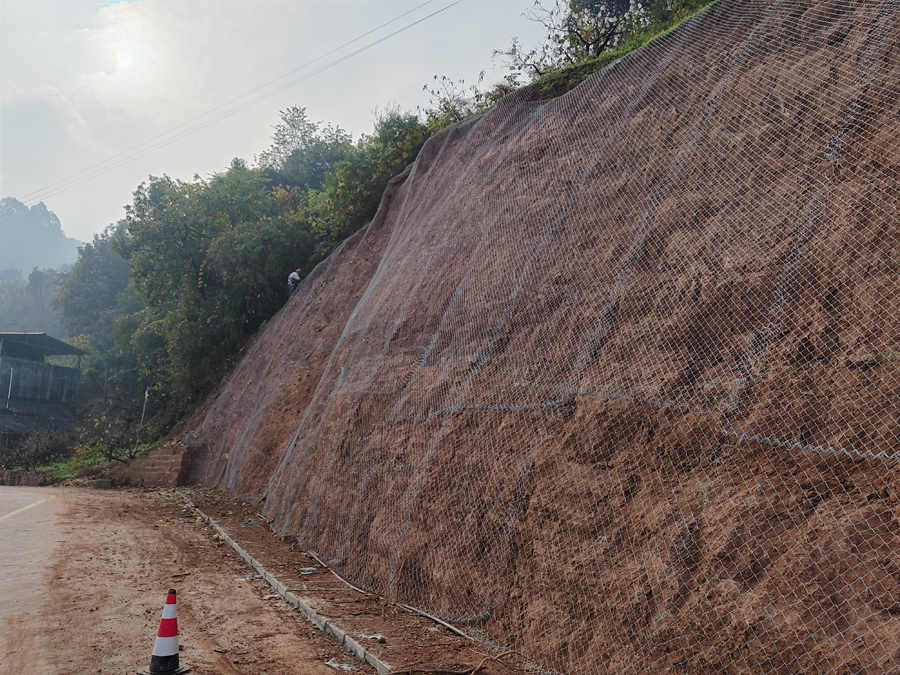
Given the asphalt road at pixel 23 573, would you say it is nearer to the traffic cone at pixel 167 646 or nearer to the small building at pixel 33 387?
the traffic cone at pixel 167 646

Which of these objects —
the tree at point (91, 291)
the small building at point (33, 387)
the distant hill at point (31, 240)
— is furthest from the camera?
the distant hill at point (31, 240)

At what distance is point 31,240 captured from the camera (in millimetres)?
137000

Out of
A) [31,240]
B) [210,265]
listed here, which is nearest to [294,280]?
[210,265]

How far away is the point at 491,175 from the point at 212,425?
11.2 m

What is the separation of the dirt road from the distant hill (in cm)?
14408

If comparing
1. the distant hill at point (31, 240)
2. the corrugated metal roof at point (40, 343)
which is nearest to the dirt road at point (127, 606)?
Result: the corrugated metal roof at point (40, 343)

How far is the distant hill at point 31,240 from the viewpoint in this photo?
131 meters

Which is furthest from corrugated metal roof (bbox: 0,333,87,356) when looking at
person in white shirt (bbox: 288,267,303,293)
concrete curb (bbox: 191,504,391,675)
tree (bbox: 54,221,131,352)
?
concrete curb (bbox: 191,504,391,675)

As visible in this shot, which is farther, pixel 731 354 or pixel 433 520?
pixel 433 520

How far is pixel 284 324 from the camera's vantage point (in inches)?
658

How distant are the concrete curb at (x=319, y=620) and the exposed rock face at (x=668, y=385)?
0.79 m

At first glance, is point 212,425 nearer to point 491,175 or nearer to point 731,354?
point 491,175

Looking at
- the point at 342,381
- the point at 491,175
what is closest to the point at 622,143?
the point at 491,175

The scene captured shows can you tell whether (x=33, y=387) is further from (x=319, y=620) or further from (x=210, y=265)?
(x=319, y=620)
